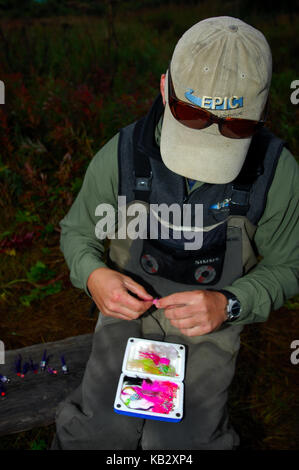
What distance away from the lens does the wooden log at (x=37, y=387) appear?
6.61ft

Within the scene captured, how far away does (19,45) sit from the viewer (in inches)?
211

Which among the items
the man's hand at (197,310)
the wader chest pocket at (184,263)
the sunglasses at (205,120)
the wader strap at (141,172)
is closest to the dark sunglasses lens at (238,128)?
the sunglasses at (205,120)

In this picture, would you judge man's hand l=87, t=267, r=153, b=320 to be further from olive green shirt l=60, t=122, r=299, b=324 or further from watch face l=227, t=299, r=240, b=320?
watch face l=227, t=299, r=240, b=320

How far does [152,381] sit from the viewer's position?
1876 millimetres

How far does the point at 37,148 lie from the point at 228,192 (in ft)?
7.79

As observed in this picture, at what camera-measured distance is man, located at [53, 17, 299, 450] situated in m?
1.49

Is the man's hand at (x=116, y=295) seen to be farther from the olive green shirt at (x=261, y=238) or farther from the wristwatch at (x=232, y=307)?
the wristwatch at (x=232, y=307)

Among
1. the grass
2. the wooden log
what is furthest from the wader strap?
the grass

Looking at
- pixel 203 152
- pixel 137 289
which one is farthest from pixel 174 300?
pixel 203 152

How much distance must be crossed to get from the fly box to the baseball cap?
0.93 m

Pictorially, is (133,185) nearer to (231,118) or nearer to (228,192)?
(228,192)

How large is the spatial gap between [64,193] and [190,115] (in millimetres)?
2047

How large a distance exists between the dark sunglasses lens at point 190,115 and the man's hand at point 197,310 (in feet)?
2.47

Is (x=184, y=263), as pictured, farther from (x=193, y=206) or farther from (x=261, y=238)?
(x=261, y=238)
